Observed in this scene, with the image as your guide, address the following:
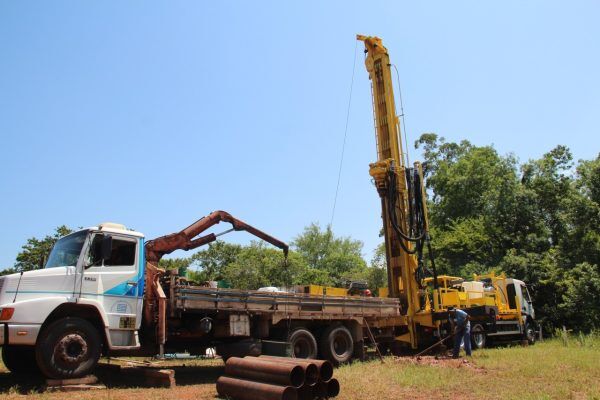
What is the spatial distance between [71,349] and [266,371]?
374 centimetres

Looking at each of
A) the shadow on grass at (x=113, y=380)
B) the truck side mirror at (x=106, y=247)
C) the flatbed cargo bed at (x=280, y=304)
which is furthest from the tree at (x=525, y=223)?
the truck side mirror at (x=106, y=247)

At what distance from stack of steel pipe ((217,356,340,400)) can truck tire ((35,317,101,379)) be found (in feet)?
8.54

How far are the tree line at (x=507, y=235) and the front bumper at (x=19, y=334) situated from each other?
12.8 feet

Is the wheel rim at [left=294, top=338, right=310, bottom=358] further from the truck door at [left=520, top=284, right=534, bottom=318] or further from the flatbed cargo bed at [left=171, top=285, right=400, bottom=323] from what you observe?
the truck door at [left=520, top=284, right=534, bottom=318]

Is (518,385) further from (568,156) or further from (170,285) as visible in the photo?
(568,156)

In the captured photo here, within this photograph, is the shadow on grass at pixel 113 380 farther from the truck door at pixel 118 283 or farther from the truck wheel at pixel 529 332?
the truck wheel at pixel 529 332

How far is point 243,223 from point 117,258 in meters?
4.52

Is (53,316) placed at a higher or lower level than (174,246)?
lower

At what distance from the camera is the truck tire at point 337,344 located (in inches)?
502

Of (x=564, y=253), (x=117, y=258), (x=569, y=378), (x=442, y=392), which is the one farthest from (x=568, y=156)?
(x=117, y=258)

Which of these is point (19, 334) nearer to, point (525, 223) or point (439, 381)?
point (439, 381)

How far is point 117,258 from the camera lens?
10141 mm

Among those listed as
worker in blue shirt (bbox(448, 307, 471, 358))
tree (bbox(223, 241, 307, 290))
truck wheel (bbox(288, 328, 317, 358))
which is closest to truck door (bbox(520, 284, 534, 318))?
worker in blue shirt (bbox(448, 307, 471, 358))

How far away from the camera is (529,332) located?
22.0 metres
